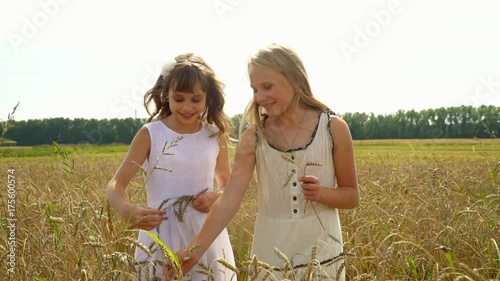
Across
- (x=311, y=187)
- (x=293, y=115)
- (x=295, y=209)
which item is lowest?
(x=295, y=209)

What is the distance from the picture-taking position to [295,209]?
2.29 m

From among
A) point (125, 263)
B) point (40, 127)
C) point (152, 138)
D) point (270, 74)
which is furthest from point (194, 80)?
point (40, 127)

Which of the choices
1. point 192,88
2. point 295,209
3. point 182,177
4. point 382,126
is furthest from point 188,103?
point 382,126

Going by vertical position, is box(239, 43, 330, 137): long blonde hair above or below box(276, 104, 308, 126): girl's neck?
above

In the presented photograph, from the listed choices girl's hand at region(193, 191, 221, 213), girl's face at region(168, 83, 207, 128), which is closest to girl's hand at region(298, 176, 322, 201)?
girl's hand at region(193, 191, 221, 213)

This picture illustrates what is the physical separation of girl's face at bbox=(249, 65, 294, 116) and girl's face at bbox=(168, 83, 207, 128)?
42cm

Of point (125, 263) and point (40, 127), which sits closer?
point (125, 263)

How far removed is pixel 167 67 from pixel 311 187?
109cm

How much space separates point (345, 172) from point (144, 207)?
0.81 m

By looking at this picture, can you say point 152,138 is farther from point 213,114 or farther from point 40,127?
point 40,127

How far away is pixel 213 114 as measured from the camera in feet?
9.34

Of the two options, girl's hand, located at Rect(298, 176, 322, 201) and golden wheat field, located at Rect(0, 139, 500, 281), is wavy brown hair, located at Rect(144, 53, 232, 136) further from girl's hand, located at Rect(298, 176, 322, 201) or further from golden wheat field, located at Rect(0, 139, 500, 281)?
girl's hand, located at Rect(298, 176, 322, 201)

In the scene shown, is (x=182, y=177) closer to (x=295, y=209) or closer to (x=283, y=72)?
(x=295, y=209)

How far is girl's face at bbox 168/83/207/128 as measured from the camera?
103 inches
